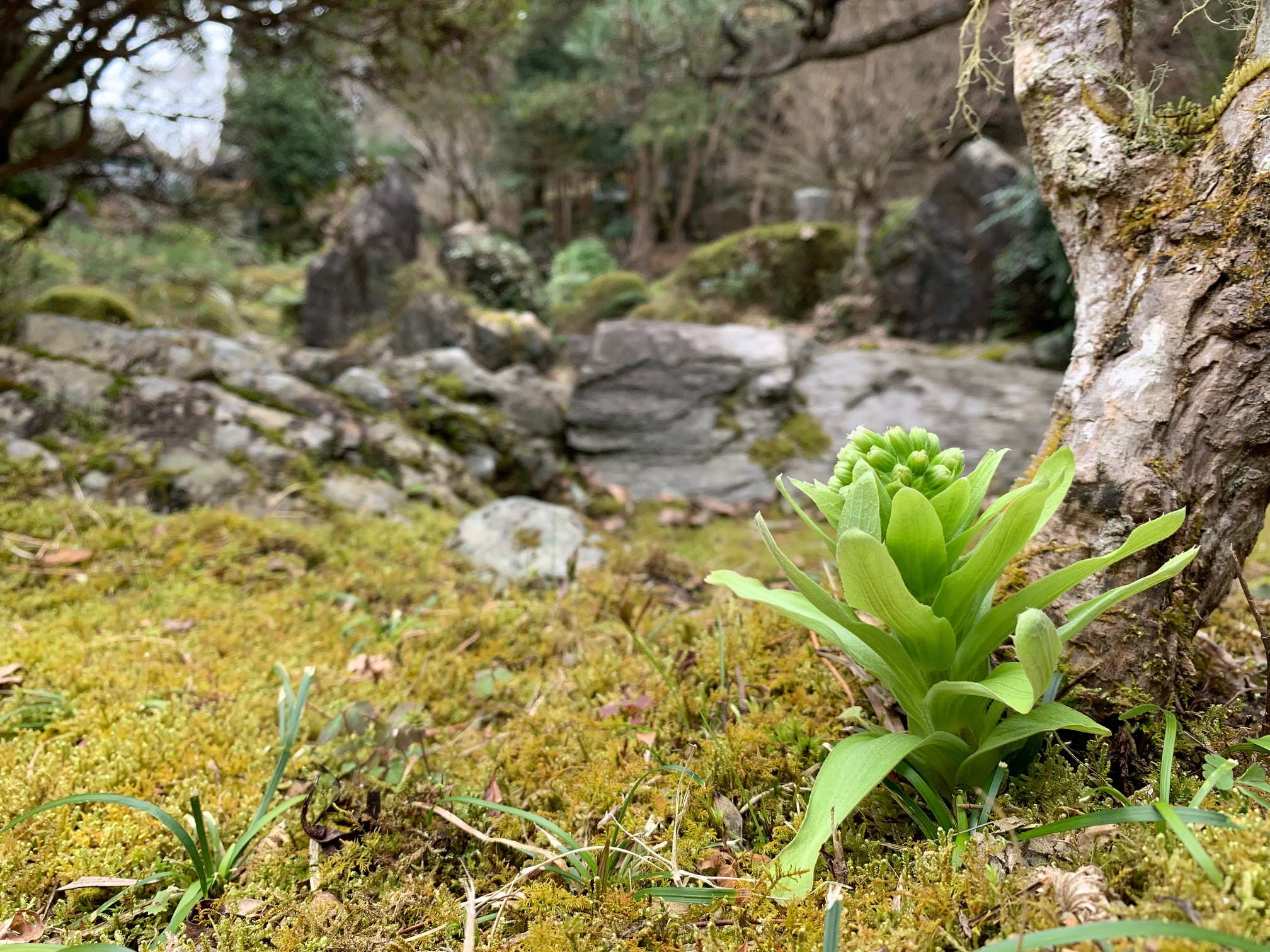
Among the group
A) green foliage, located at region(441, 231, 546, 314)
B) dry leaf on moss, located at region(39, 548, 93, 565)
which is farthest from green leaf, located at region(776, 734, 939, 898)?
green foliage, located at region(441, 231, 546, 314)

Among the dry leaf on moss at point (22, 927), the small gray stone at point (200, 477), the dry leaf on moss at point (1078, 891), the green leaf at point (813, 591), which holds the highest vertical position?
the green leaf at point (813, 591)

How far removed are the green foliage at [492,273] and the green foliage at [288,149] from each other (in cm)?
352

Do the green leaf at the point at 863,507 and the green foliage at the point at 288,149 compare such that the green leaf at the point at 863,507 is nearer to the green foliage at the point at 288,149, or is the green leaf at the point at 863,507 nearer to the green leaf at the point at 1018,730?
the green leaf at the point at 1018,730

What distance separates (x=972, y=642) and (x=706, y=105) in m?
15.1

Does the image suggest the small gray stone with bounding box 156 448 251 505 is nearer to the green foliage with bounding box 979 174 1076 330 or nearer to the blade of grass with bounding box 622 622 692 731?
the blade of grass with bounding box 622 622 692 731

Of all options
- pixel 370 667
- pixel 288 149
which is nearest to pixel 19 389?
pixel 370 667

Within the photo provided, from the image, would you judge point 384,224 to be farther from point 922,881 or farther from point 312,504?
point 922,881

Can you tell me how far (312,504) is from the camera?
3.56m

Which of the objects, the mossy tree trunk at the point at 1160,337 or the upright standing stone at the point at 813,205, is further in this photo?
the upright standing stone at the point at 813,205

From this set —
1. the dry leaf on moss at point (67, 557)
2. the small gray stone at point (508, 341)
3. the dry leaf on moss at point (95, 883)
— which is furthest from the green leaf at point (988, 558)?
the small gray stone at point (508, 341)

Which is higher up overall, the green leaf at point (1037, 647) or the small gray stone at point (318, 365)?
the small gray stone at point (318, 365)

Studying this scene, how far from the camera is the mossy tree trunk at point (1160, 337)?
1.24 meters

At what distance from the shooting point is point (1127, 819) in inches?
35.7

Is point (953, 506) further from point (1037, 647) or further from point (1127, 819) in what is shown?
point (1127, 819)
